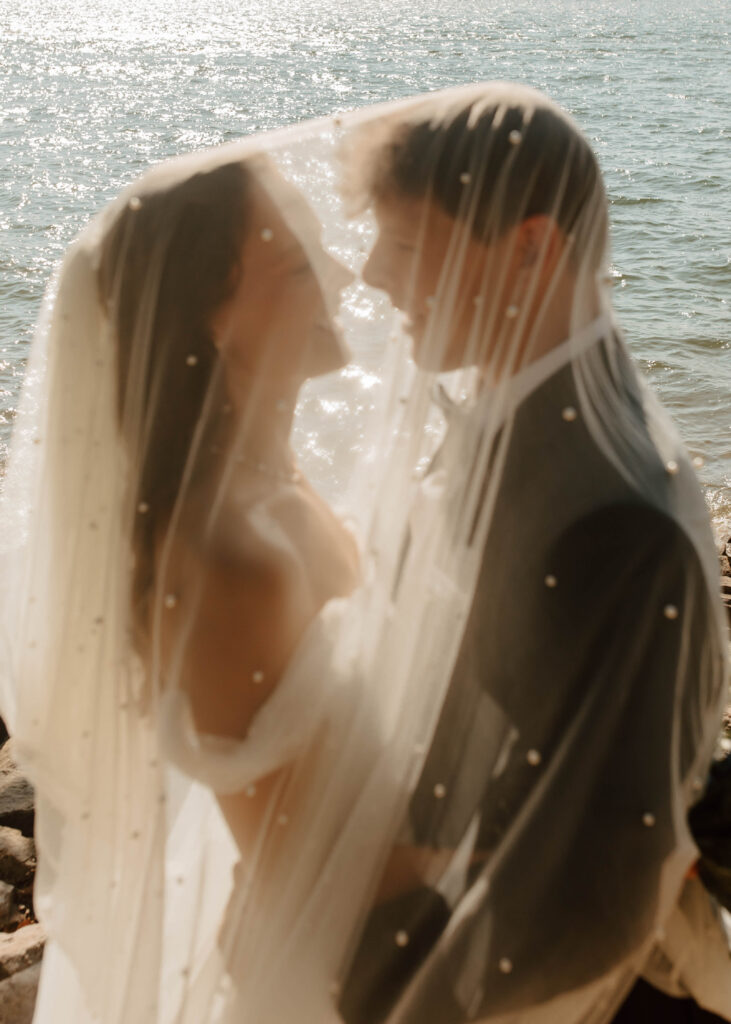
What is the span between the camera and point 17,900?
349 cm

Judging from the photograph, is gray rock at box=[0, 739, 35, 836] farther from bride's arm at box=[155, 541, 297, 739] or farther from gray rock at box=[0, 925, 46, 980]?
bride's arm at box=[155, 541, 297, 739]

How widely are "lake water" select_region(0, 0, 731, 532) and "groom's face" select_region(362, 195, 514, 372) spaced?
5576 mm

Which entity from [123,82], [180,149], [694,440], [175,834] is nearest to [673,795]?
[175,834]

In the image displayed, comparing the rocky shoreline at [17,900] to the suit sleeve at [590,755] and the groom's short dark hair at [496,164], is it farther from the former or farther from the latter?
the groom's short dark hair at [496,164]

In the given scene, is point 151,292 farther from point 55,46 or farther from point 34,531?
point 55,46

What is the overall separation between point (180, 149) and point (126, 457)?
1519 cm

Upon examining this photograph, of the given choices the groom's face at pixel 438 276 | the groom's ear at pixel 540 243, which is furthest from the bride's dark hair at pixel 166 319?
the groom's ear at pixel 540 243

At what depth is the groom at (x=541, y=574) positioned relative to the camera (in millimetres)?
1516

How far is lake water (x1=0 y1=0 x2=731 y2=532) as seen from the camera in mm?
9742

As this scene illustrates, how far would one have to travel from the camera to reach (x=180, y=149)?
15.8 meters

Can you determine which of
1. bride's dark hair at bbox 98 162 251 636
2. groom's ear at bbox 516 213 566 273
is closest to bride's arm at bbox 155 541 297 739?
bride's dark hair at bbox 98 162 251 636

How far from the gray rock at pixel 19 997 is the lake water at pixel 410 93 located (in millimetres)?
5157

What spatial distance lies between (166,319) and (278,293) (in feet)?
0.58

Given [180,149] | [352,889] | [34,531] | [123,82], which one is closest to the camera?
[352,889]
